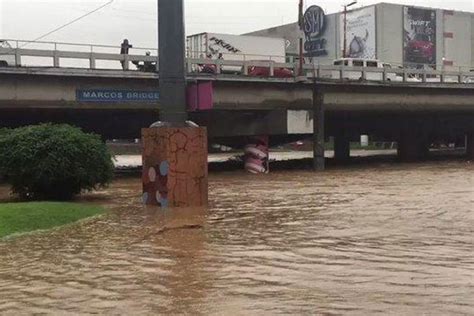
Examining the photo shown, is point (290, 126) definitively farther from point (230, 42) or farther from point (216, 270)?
point (216, 270)

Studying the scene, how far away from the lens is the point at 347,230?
13023 millimetres

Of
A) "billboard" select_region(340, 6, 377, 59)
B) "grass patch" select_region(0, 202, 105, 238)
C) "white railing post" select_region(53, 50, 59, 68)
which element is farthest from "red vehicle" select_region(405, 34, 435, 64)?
"grass patch" select_region(0, 202, 105, 238)

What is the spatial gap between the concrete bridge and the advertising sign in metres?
30.0

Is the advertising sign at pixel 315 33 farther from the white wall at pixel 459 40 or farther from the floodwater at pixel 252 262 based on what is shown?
the floodwater at pixel 252 262

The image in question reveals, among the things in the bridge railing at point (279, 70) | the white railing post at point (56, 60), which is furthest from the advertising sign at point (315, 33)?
the white railing post at point (56, 60)

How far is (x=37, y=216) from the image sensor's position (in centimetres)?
1421

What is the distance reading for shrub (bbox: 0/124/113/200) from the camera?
1877 centimetres

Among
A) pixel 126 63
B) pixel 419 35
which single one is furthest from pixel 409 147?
pixel 419 35

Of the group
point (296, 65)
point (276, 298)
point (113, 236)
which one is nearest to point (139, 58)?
point (296, 65)

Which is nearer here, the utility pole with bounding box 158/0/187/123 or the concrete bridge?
the utility pole with bounding box 158/0/187/123

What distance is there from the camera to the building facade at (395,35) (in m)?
81.9

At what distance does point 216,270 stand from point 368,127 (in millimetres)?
41426

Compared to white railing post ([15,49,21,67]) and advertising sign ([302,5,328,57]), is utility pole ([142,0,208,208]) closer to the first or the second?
white railing post ([15,49,21,67])

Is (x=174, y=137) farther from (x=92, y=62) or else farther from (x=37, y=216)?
(x=92, y=62)
